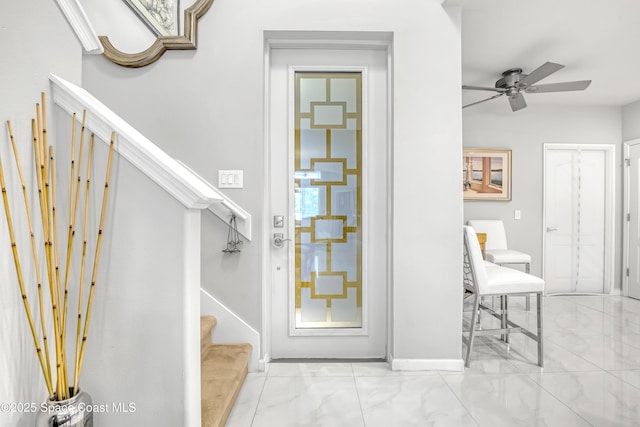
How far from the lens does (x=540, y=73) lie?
9.14ft

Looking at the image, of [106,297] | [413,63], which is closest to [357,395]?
[106,297]

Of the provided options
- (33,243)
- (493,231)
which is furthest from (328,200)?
(493,231)

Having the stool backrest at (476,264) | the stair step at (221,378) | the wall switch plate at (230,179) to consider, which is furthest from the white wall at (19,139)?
the stool backrest at (476,264)

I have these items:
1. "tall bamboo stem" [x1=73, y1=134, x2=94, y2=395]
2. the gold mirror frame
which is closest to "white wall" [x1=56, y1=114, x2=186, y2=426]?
"tall bamboo stem" [x1=73, y1=134, x2=94, y2=395]

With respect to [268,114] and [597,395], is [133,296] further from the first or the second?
[597,395]

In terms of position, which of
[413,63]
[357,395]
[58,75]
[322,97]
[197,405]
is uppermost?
[413,63]

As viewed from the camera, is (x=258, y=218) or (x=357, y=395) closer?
(x=357, y=395)

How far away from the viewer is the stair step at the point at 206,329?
189cm

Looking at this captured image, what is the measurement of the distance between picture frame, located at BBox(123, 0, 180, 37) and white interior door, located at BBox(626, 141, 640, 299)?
537cm

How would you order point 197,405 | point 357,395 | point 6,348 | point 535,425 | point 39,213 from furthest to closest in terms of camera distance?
point 357,395 → point 535,425 → point 197,405 → point 39,213 → point 6,348

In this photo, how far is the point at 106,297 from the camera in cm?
116

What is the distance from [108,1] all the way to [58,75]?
1541 millimetres

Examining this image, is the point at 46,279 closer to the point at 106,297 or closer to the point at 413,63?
the point at 106,297

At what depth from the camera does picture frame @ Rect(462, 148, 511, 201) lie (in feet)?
14.2
